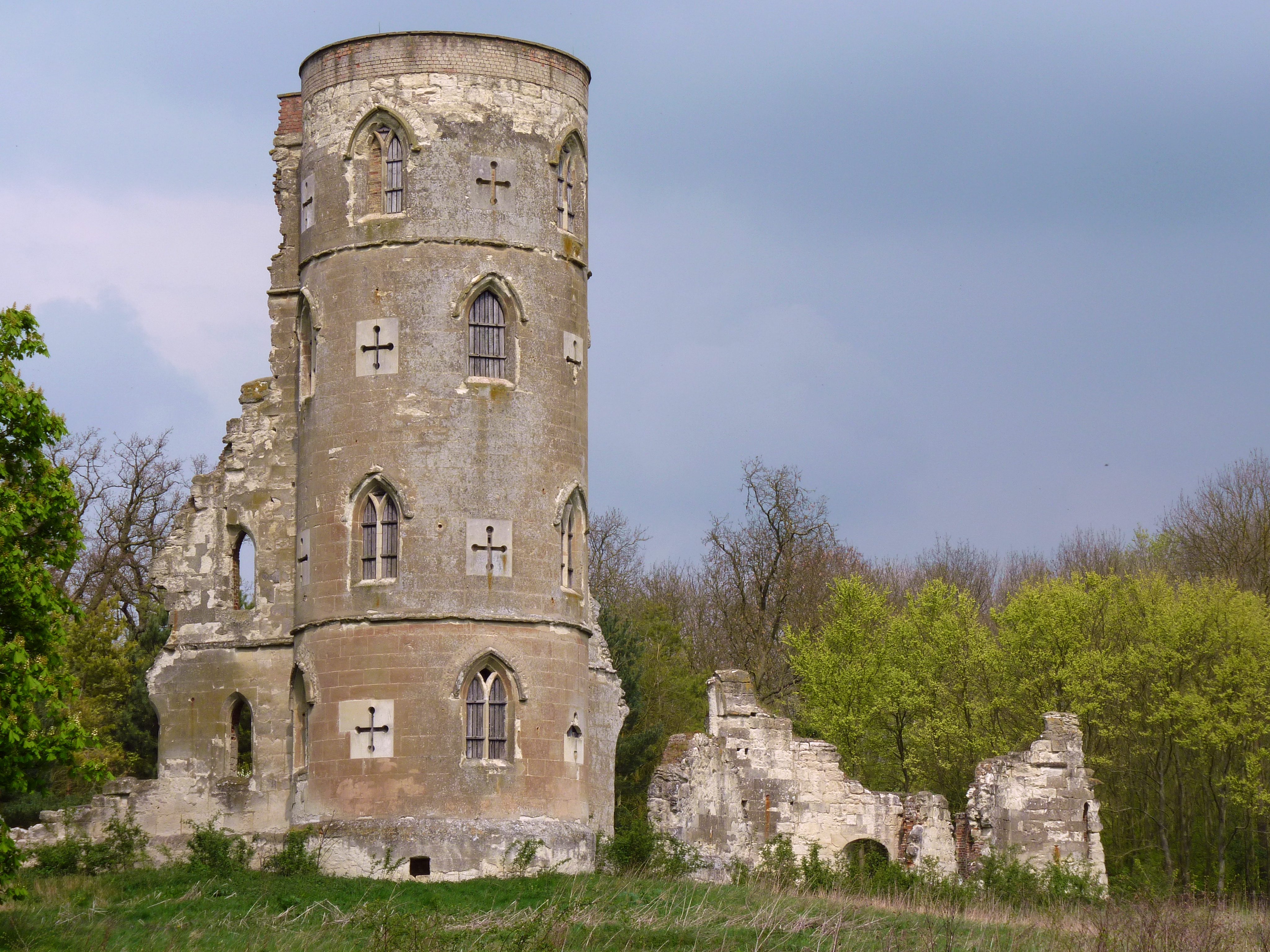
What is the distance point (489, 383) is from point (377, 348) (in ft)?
6.12

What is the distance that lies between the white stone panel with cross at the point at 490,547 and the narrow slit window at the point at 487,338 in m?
2.40

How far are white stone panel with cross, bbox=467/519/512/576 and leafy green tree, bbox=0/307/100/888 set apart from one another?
915 cm

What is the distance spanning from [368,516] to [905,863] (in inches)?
414

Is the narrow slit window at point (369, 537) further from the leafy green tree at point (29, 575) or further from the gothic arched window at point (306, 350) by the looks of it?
the leafy green tree at point (29, 575)

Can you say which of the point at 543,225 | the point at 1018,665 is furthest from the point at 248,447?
the point at 1018,665

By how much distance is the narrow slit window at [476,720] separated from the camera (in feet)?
97.0

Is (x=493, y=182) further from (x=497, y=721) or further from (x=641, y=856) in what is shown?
(x=641, y=856)

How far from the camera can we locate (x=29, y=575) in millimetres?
20609

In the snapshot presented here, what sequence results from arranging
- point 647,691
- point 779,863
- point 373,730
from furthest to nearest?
1. point 647,691
2. point 779,863
3. point 373,730

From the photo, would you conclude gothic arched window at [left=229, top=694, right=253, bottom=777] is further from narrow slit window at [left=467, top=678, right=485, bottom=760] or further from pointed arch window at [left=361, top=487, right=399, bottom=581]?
narrow slit window at [left=467, top=678, right=485, bottom=760]

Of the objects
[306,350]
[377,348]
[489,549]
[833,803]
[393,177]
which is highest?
[393,177]

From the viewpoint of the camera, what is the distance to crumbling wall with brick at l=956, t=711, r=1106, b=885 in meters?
31.7

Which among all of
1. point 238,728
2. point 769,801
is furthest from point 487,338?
point 769,801

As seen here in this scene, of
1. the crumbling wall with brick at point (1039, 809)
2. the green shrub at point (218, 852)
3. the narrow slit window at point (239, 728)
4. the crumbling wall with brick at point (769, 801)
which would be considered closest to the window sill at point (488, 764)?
the crumbling wall with brick at point (769, 801)
